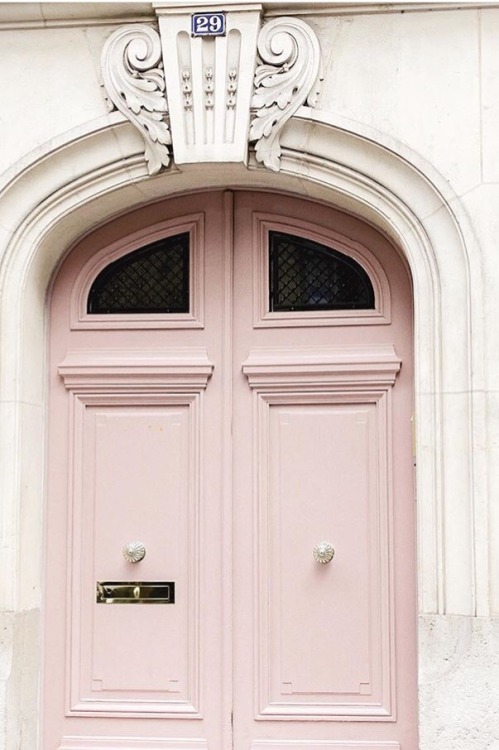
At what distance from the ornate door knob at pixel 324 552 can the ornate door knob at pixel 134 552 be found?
0.84m

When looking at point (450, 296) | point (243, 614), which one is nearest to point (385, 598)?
point (243, 614)

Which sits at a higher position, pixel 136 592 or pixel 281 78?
pixel 281 78

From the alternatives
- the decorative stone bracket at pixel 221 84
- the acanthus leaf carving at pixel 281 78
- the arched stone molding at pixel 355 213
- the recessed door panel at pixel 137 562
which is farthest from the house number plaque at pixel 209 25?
the recessed door panel at pixel 137 562

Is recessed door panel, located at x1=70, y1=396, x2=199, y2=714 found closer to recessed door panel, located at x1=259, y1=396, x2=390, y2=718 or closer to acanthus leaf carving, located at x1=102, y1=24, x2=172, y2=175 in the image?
recessed door panel, located at x1=259, y1=396, x2=390, y2=718

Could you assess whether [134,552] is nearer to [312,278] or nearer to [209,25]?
[312,278]

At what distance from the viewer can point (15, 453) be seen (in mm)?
5422

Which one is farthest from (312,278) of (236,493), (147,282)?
(236,493)

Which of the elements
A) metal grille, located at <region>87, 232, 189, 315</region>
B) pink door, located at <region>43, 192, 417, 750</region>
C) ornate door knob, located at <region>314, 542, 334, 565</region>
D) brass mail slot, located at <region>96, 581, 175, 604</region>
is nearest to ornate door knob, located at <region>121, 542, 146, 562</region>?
pink door, located at <region>43, 192, 417, 750</region>

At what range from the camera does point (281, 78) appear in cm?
530

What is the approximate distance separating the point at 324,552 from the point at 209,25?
8.27 feet

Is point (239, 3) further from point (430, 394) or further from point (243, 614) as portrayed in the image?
point (243, 614)

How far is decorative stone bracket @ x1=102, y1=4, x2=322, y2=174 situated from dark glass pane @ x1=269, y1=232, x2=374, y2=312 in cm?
51

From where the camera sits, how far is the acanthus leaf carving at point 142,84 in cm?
536

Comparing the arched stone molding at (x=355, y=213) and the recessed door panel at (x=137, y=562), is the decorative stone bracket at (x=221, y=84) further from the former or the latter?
the recessed door panel at (x=137, y=562)
